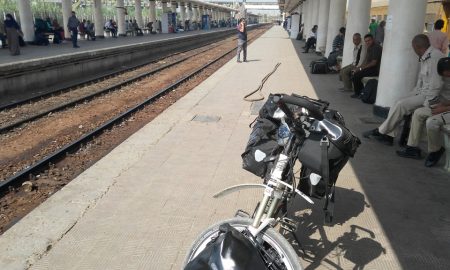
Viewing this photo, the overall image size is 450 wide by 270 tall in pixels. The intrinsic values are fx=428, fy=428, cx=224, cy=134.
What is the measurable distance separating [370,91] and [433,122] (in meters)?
4.30

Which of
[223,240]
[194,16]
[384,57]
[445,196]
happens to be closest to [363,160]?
[445,196]

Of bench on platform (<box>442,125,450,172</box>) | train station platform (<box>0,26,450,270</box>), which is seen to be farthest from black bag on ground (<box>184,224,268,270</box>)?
bench on platform (<box>442,125,450,172</box>)

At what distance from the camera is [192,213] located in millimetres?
4121

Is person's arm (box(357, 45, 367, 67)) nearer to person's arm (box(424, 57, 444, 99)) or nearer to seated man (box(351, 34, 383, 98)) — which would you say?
seated man (box(351, 34, 383, 98))

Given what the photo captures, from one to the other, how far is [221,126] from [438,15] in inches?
411

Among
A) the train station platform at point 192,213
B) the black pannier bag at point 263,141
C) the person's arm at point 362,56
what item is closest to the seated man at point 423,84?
the train station platform at point 192,213

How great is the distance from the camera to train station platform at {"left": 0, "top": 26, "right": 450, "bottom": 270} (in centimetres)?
338

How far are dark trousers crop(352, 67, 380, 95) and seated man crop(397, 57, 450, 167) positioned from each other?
4.60 meters

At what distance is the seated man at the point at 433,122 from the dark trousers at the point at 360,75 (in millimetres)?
4599

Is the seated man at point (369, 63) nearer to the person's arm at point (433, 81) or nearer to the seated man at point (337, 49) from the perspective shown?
the person's arm at point (433, 81)

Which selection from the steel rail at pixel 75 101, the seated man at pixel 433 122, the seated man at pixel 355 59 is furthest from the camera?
the seated man at pixel 355 59

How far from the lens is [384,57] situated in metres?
7.68

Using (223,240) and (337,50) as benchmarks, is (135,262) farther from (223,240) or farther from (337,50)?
(337,50)

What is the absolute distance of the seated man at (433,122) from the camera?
5.23m
